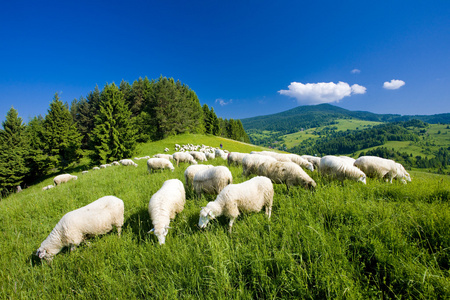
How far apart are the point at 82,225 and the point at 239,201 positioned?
11.9 ft

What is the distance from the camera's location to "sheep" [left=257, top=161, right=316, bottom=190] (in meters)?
4.64

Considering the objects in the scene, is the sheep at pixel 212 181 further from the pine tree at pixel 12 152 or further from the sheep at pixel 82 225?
the pine tree at pixel 12 152

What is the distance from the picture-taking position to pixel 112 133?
25078 mm

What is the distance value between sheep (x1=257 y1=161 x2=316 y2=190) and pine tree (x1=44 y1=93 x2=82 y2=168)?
36.4 metres

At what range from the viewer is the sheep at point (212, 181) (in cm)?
508

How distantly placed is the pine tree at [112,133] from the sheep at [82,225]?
2488 cm

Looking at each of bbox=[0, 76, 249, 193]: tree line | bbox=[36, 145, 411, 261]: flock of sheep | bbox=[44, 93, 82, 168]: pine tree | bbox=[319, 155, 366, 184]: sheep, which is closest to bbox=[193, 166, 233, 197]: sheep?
bbox=[36, 145, 411, 261]: flock of sheep

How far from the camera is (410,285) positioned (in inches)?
67.0

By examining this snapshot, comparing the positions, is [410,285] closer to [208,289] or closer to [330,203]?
[330,203]

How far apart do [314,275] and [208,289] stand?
4.34ft

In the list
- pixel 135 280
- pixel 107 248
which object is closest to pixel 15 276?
pixel 107 248

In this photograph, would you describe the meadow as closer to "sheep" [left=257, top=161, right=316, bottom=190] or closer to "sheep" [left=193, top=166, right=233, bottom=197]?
"sheep" [left=257, top=161, right=316, bottom=190]

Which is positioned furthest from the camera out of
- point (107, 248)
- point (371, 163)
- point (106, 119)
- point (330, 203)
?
point (106, 119)

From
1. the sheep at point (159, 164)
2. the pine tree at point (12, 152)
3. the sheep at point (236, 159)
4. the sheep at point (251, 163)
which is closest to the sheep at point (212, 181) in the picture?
the sheep at point (251, 163)
